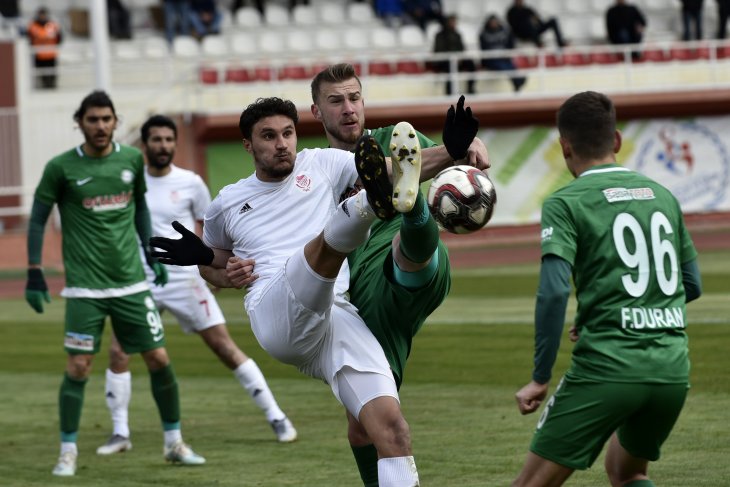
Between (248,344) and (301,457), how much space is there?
7.14m

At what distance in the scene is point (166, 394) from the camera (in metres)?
10.1

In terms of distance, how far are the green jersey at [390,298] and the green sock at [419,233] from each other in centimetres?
40

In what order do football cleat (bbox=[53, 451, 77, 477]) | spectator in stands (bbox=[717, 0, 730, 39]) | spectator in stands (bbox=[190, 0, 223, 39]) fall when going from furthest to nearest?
spectator in stands (bbox=[717, 0, 730, 39])
spectator in stands (bbox=[190, 0, 223, 39])
football cleat (bbox=[53, 451, 77, 477])

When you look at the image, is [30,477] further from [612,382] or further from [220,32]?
[220,32]

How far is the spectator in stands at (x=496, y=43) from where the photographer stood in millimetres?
31828

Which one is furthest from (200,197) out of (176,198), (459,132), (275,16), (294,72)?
(275,16)

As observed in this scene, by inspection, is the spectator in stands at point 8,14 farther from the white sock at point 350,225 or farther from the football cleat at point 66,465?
the white sock at point 350,225

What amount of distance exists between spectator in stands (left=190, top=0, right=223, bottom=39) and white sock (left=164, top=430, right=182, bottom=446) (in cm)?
2349

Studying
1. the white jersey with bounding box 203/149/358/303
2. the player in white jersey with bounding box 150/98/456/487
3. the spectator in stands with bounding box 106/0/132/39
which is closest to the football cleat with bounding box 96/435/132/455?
the player in white jersey with bounding box 150/98/456/487

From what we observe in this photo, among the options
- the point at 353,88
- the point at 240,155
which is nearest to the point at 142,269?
the point at 353,88

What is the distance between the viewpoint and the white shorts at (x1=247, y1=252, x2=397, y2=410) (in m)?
6.50

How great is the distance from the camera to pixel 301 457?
9703 mm

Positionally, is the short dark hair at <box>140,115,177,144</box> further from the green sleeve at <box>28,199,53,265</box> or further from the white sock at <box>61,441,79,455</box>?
the white sock at <box>61,441,79,455</box>

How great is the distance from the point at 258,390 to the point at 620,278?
571 cm
